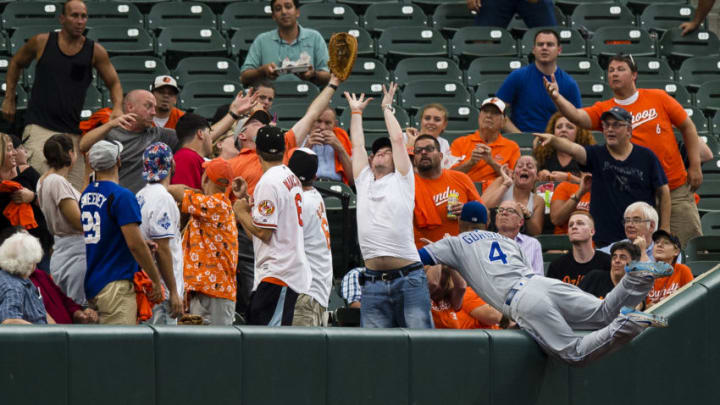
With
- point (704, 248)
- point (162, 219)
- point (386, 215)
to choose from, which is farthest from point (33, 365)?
point (704, 248)

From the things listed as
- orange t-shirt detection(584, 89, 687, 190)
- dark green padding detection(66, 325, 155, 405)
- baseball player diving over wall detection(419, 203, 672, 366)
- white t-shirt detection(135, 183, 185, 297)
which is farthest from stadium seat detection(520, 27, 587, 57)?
dark green padding detection(66, 325, 155, 405)

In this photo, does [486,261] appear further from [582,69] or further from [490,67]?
[582,69]

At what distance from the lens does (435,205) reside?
332 inches

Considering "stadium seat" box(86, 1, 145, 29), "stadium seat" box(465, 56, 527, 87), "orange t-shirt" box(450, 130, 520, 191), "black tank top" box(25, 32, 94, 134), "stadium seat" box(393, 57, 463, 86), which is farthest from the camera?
"stadium seat" box(86, 1, 145, 29)

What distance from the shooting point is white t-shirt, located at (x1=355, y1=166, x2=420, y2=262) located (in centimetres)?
721

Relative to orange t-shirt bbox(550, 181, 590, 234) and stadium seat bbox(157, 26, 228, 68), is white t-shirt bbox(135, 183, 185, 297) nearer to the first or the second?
orange t-shirt bbox(550, 181, 590, 234)

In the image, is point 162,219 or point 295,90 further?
point 295,90

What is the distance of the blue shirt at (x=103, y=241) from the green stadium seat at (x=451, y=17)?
7.58 metres

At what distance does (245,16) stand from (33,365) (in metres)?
8.63

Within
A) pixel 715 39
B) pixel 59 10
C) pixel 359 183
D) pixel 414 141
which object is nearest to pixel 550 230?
pixel 414 141

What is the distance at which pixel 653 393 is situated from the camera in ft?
21.7

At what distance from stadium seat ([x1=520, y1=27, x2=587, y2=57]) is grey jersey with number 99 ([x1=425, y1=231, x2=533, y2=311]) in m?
6.41

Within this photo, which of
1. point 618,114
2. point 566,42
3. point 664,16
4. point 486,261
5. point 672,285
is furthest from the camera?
point 664,16

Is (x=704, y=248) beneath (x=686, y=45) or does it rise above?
beneath
